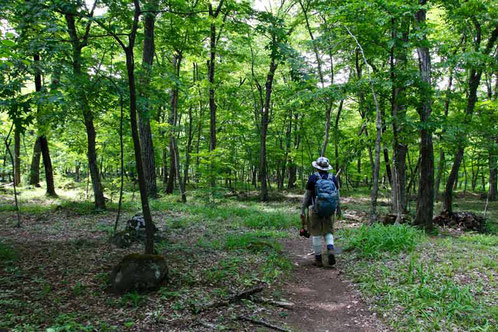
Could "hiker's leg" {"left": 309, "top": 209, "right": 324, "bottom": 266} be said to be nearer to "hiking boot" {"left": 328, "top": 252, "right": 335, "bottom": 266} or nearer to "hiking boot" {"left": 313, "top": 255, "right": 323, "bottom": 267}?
"hiking boot" {"left": 313, "top": 255, "right": 323, "bottom": 267}

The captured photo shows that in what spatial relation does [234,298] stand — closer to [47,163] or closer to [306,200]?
[306,200]

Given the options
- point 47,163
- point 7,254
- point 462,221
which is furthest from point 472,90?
point 47,163

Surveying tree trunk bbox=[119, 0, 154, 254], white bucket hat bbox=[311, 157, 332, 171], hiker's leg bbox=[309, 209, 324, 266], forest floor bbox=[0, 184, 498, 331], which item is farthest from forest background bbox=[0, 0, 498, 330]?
hiker's leg bbox=[309, 209, 324, 266]

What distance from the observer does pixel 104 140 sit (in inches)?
543

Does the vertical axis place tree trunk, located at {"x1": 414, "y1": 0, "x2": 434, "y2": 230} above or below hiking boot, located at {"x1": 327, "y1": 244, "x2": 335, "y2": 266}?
above

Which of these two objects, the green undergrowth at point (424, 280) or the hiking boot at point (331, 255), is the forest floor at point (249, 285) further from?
the hiking boot at point (331, 255)

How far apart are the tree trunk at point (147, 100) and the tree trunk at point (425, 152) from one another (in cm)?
738

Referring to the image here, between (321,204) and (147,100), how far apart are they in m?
3.83

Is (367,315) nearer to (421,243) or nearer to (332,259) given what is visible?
(332,259)

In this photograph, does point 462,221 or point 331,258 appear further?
point 462,221

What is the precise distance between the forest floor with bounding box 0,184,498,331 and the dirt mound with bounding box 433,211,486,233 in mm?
6054

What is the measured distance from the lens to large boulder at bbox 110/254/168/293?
14.0 ft

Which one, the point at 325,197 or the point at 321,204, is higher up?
the point at 325,197

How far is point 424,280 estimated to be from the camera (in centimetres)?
446
